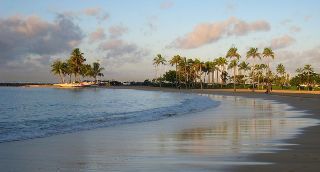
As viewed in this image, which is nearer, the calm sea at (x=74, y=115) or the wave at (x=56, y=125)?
the wave at (x=56, y=125)

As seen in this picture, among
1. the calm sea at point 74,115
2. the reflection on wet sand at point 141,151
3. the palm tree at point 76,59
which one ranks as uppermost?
the palm tree at point 76,59

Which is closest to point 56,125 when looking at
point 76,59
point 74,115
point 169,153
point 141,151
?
point 74,115

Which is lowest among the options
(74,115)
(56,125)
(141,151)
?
(74,115)

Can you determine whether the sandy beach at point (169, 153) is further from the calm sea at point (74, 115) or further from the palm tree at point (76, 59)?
the palm tree at point (76, 59)

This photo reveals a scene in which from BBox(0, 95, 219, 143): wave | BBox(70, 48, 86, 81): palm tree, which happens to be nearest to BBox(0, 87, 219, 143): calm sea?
BBox(0, 95, 219, 143): wave

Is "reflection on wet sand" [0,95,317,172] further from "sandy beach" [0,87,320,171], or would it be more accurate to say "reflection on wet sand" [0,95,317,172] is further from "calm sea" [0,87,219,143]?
"calm sea" [0,87,219,143]

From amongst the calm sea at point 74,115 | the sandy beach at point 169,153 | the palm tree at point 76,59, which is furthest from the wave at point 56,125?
the palm tree at point 76,59

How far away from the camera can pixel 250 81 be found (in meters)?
171

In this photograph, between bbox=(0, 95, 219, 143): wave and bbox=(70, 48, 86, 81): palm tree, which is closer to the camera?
bbox=(0, 95, 219, 143): wave

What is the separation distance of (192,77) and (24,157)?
175126mm

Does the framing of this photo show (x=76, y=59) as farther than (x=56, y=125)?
Yes

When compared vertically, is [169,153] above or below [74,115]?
above

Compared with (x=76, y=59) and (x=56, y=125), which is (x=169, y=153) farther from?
A: (x=76, y=59)

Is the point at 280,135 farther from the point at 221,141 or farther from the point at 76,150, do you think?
the point at 76,150
